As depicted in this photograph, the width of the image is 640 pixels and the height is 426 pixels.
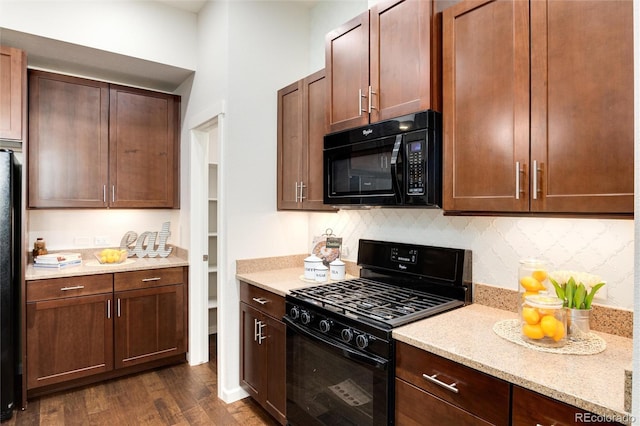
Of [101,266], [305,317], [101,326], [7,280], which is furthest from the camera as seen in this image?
[101,266]

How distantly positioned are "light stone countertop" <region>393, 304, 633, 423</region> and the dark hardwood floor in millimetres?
1488

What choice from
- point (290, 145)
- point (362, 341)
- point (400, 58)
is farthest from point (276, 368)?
point (400, 58)

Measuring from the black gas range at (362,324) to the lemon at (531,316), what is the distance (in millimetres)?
409

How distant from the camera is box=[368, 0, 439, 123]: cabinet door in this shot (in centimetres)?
162

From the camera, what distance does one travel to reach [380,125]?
1.81 meters

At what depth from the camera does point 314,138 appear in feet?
7.86

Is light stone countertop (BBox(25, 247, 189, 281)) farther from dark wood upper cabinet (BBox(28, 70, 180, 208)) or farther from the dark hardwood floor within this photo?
the dark hardwood floor

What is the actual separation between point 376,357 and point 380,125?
109cm

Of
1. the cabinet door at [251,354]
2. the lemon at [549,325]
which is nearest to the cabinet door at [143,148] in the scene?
the cabinet door at [251,354]

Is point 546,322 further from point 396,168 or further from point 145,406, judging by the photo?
point 145,406

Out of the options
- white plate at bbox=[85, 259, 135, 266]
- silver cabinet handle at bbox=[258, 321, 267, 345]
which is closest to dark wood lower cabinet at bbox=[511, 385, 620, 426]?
silver cabinet handle at bbox=[258, 321, 267, 345]

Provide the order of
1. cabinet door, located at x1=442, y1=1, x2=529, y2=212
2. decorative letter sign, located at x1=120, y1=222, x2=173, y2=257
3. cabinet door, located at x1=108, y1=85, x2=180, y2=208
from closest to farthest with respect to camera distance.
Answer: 1. cabinet door, located at x1=442, y1=1, x2=529, y2=212
2. cabinet door, located at x1=108, y1=85, x2=180, y2=208
3. decorative letter sign, located at x1=120, y1=222, x2=173, y2=257

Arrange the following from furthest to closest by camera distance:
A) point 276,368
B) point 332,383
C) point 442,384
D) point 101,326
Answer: point 101,326 < point 276,368 < point 332,383 < point 442,384

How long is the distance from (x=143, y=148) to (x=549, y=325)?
327 cm
